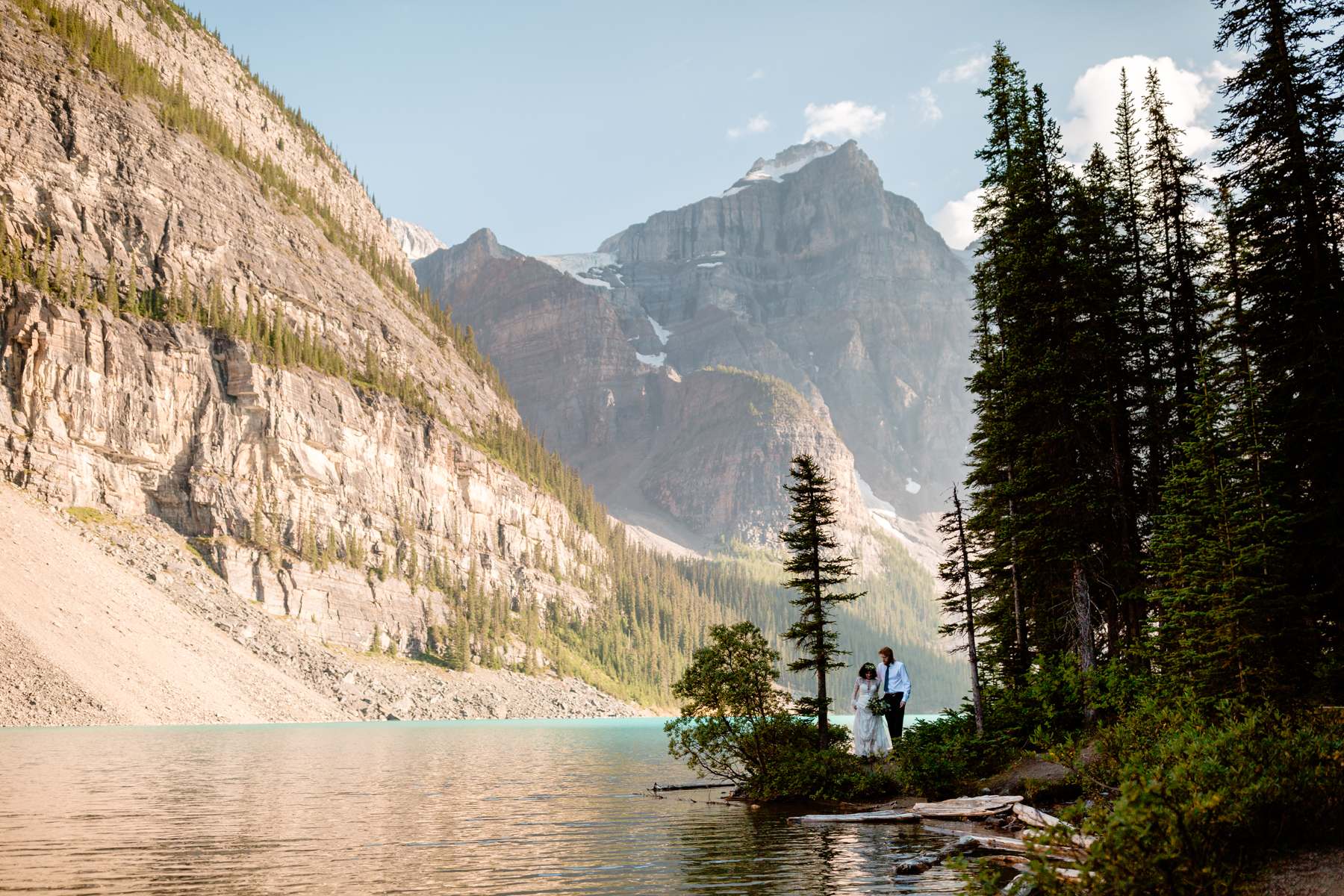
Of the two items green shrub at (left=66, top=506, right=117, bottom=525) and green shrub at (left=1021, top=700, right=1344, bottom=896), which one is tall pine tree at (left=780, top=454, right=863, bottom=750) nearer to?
→ green shrub at (left=1021, top=700, right=1344, bottom=896)

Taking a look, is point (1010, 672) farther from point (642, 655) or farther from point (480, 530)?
point (642, 655)

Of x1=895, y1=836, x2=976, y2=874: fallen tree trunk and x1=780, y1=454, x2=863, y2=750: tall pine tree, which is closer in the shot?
x1=895, y1=836, x2=976, y2=874: fallen tree trunk

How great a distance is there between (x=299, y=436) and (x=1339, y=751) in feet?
458

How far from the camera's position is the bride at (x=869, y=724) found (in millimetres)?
30531

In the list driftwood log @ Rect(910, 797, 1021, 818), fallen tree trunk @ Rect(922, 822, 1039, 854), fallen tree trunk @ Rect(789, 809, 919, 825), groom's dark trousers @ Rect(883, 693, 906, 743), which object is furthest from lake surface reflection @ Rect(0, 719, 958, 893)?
groom's dark trousers @ Rect(883, 693, 906, 743)

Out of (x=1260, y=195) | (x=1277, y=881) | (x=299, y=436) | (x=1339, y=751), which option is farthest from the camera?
(x=299, y=436)

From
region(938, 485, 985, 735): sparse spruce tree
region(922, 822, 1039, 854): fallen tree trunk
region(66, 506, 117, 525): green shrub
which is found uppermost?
region(66, 506, 117, 525): green shrub

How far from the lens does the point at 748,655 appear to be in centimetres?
3228

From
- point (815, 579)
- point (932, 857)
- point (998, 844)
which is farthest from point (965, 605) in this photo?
point (932, 857)

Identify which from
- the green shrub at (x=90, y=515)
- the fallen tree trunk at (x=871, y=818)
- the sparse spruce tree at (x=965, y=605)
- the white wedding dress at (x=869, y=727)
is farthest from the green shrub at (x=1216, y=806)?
the green shrub at (x=90, y=515)

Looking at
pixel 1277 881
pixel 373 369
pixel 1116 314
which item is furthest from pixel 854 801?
pixel 373 369

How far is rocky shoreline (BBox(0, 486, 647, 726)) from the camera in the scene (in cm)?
6919

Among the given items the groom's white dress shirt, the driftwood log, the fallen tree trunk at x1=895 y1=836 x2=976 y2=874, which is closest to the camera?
the fallen tree trunk at x1=895 y1=836 x2=976 y2=874

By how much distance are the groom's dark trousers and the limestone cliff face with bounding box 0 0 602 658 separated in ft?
331
